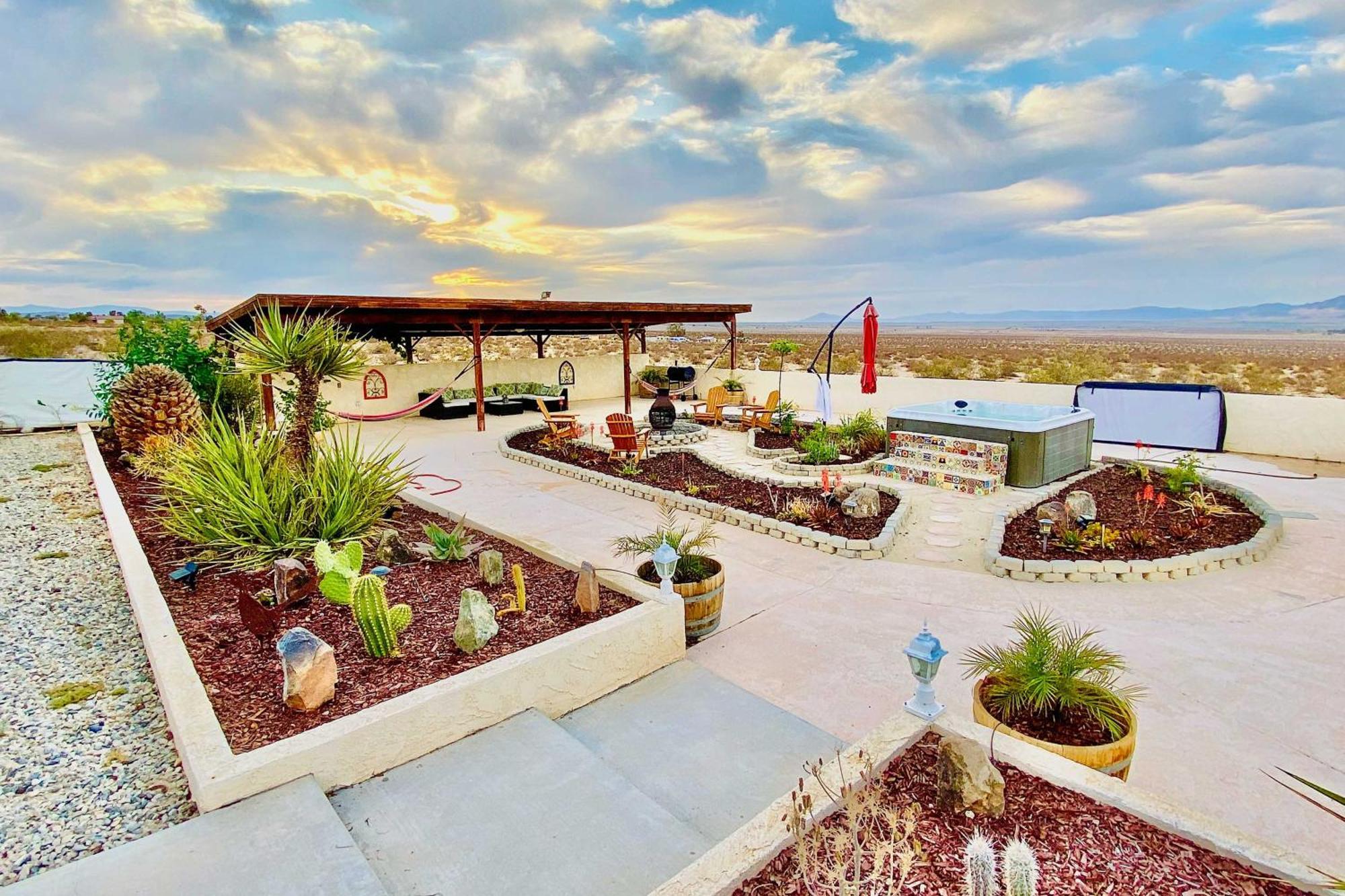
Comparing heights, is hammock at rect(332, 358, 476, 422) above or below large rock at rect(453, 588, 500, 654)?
above

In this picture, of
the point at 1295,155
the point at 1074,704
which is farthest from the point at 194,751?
the point at 1295,155

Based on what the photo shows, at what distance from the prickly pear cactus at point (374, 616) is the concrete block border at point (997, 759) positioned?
1.95 metres

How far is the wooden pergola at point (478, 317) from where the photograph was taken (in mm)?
9797

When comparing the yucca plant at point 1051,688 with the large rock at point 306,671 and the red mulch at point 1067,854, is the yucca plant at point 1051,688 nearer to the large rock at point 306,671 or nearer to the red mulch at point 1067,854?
the red mulch at point 1067,854

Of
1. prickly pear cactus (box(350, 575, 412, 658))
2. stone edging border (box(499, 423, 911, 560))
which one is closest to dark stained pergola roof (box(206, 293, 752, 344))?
stone edging border (box(499, 423, 911, 560))

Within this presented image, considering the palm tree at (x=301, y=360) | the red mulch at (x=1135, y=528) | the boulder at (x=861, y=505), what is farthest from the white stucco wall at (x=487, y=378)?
the red mulch at (x=1135, y=528)

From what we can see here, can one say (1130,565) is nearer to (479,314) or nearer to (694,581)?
(694,581)

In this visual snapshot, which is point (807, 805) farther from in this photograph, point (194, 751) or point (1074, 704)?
point (194, 751)

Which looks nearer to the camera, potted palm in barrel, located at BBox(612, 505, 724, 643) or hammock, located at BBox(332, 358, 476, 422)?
potted palm in barrel, located at BBox(612, 505, 724, 643)

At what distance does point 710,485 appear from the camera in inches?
298

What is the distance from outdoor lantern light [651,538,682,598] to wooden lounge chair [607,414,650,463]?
5147mm

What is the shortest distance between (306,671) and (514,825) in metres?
1.14

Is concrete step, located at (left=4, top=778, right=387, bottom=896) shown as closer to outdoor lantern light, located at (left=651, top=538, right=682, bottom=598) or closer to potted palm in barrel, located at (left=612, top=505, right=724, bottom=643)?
outdoor lantern light, located at (left=651, top=538, right=682, bottom=598)

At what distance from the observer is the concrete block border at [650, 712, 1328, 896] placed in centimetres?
165
